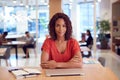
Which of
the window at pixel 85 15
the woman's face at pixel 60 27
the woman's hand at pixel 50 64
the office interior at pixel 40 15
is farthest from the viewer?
the window at pixel 85 15

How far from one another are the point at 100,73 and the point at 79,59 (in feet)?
1.32

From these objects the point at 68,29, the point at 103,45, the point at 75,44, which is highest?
the point at 68,29

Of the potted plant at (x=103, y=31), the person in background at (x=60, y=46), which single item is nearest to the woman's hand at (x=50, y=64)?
the person in background at (x=60, y=46)

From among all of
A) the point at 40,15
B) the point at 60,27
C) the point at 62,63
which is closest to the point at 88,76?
the point at 62,63

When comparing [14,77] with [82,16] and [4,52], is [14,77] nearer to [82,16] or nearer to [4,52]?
[4,52]

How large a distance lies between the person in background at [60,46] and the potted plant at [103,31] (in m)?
10.6

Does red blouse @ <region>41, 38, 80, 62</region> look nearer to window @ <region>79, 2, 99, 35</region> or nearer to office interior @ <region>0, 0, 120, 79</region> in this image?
office interior @ <region>0, 0, 120, 79</region>

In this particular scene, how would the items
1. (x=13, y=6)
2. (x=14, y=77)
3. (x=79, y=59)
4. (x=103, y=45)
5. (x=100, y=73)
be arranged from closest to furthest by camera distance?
(x=14, y=77) < (x=100, y=73) < (x=79, y=59) < (x=103, y=45) < (x=13, y=6)

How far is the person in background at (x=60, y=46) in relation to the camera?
2.93m

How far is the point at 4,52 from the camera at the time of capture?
24.1 feet

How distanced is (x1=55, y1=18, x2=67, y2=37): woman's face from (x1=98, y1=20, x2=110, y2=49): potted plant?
35.0 feet

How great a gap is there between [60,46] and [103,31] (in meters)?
10.9

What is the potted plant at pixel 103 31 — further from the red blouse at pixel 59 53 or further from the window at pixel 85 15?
the red blouse at pixel 59 53

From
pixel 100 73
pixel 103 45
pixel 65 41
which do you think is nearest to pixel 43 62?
pixel 65 41
